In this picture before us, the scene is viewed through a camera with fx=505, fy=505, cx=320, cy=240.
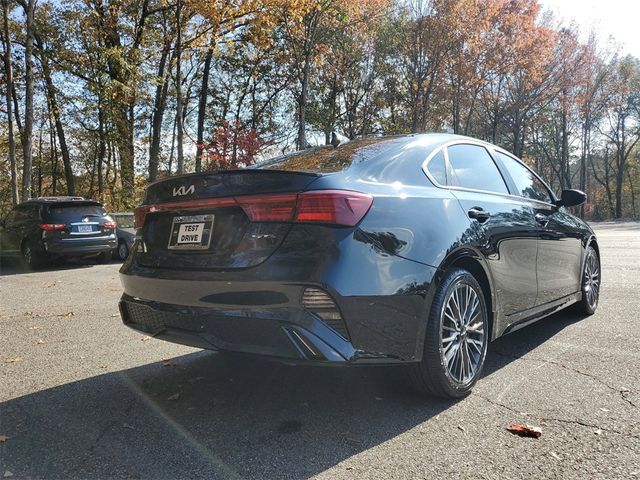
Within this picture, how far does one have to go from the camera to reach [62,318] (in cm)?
536

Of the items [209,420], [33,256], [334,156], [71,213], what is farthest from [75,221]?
[209,420]

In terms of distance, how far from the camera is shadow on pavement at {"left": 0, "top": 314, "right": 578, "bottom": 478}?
86.9 inches

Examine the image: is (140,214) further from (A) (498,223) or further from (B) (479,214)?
(A) (498,223)

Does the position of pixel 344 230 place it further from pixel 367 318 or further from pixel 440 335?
pixel 440 335

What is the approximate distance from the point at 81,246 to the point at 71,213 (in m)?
0.77

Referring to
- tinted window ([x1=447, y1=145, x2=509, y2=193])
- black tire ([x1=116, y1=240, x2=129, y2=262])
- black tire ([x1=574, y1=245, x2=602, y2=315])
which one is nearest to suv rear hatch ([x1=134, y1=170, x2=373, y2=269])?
tinted window ([x1=447, y1=145, x2=509, y2=193])

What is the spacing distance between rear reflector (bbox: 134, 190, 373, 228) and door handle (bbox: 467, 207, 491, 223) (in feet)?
3.01

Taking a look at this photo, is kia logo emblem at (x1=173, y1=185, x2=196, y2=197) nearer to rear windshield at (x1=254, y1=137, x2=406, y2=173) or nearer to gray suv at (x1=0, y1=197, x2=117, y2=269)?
rear windshield at (x1=254, y1=137, x2=406, y2=173)

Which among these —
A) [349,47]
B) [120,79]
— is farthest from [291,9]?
[349,47]

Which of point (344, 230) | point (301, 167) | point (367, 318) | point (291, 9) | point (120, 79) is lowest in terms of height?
point (367, 318)

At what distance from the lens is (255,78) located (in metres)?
31.3

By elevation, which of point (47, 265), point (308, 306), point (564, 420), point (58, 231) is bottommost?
point (564, 420)

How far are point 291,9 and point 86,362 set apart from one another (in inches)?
616

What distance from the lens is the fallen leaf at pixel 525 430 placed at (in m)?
2.46
